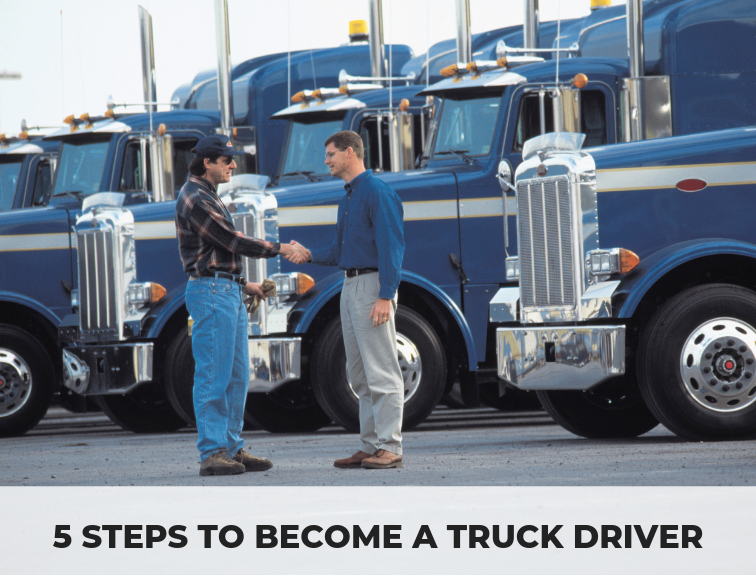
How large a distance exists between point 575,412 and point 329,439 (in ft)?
6.10

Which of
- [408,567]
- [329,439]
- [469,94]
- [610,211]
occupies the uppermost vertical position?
[469,94]

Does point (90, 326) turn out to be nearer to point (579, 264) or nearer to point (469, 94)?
point (469, 94)

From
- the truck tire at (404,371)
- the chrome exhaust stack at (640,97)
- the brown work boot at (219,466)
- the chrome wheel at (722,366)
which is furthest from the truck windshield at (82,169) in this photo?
the chrome wheel at (722,366)

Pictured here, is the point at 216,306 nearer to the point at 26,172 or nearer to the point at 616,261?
the point at 616,261

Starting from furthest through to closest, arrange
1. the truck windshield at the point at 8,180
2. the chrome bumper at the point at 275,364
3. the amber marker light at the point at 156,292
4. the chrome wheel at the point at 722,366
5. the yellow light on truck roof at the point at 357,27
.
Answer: the truck windshield at the point at 8,180
the yellow light on truck roof at the point at 357,27
the amber marker light at the point at 156,292
the chrome bumper at the point at 275,364
the chrome wheel at the point at 722,366

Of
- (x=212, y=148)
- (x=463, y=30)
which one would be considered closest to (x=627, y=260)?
(x=212, y=148)

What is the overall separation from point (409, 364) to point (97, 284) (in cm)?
304

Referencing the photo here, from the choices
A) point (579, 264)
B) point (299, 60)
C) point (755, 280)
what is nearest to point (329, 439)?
point (579, 264)

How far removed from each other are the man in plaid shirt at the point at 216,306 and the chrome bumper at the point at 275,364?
2.78 metres

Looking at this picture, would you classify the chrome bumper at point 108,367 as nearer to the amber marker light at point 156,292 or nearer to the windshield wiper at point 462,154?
the amber marker light at point 156,292

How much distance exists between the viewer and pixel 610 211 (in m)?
8.85

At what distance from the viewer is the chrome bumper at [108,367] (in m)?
11.4

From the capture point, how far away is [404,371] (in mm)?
10352

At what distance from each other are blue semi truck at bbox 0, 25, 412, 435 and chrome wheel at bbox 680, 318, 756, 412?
191 inches
